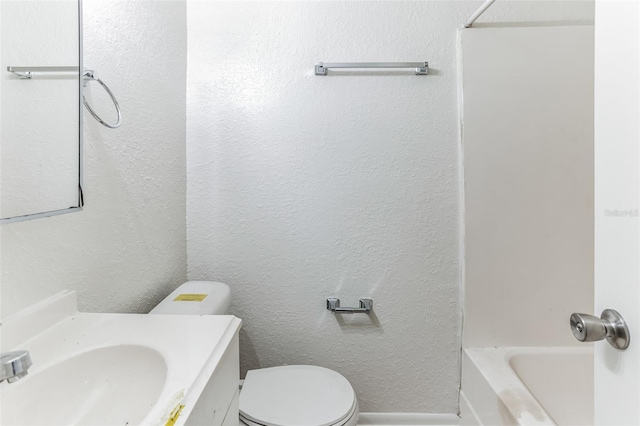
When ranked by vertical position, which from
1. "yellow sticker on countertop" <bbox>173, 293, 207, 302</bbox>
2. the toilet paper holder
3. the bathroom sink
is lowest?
the toilet paper holder

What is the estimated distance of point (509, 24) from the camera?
1.40m

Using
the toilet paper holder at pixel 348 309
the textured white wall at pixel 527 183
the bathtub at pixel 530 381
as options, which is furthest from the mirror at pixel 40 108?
the bathtub at pixel 530 381

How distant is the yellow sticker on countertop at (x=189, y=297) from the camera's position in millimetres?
1121

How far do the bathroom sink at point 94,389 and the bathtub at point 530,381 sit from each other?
1147mm

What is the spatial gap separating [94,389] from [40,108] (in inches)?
24.4

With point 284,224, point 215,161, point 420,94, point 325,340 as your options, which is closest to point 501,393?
point 325,340

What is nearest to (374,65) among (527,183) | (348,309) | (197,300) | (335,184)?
(335,184)

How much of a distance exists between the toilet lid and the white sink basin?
1.25 ft

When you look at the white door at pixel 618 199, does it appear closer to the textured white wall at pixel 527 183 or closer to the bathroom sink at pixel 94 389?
the bathroom sink at pixel 94 389

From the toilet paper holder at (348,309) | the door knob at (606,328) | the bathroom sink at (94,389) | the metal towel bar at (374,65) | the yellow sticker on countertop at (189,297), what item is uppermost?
the metal towel bar at (374,65)

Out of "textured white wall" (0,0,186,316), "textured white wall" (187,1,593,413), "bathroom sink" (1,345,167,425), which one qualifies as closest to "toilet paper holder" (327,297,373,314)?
"textured white wall" (187,1,593,413)

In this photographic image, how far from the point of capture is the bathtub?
3.96 ft

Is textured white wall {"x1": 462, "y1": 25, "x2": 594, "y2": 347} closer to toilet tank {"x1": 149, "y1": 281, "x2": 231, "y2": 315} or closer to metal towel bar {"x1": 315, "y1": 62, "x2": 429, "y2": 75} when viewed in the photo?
metal towel bar {"x1": 315, "y1": 62, "x2": 429, "y2": 75}

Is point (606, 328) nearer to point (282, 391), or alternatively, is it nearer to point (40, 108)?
point (282, 391)
